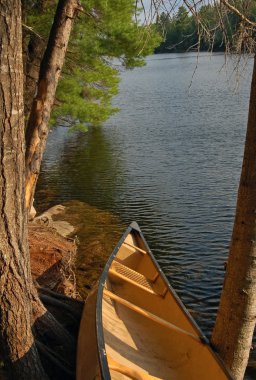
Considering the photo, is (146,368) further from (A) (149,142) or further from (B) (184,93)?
(B) (184,93)

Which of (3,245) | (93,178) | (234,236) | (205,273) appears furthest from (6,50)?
(93,178)

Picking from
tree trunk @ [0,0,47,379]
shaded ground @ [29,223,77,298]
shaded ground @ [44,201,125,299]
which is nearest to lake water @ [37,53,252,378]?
shaded ground @ [44,201,125,299]

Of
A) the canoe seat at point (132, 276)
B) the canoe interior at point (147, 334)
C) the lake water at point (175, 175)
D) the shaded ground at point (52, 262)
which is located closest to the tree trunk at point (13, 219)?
the canoe interior at point (147, 334)

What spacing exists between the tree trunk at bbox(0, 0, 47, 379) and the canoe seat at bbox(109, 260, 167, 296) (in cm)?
225

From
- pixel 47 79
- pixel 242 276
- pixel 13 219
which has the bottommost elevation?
pixel 242 276

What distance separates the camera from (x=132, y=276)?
662cm

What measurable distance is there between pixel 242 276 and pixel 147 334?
217 cm

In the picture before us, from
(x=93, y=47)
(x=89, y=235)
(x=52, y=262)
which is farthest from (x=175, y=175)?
(x=52, y=262)

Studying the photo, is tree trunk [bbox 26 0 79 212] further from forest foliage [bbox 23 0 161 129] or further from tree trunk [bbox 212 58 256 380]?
forest foliage [bbox 23 0 161 129]

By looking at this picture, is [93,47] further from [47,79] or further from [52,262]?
[52,262]

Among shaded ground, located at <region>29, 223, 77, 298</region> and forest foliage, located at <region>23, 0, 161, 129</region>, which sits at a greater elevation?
forest foliage, located at <region>23, 0, 161, 129</region>

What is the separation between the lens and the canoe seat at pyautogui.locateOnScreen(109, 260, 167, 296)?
6258 millimetres

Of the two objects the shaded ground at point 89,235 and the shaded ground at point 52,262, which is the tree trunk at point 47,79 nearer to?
the shaded ground at point 52,262

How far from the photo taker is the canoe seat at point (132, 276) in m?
6.26
